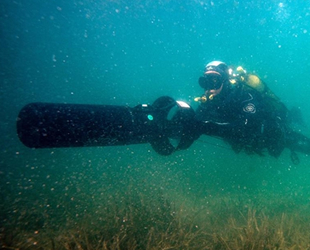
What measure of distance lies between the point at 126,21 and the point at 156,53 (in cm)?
2699

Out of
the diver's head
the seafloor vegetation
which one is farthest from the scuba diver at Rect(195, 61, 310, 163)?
the seafloor vegetation

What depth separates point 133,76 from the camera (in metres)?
150

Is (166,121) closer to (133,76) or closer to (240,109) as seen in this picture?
(240,109)

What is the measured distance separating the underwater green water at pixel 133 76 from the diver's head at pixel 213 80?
1.85 metres

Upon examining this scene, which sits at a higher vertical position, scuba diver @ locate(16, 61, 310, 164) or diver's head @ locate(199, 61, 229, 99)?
diver's head @ locate(199, 61, 229, 99)

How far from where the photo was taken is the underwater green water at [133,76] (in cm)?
866

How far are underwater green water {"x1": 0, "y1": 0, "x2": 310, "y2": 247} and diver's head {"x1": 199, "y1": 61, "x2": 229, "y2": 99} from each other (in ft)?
6.08

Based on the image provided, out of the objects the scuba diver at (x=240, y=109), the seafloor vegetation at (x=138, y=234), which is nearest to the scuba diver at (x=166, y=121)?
the scuba diver at (x=240, y=109)

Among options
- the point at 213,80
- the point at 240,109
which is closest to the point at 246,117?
the point at 240,109

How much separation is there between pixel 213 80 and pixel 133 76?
5917 inches

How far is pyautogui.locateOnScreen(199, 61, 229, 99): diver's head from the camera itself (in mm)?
4898

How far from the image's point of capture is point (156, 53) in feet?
358

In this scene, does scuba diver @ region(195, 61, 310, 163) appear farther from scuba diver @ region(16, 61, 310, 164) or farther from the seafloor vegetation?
the seafloor vegetation

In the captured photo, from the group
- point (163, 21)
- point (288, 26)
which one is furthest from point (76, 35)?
point (288, 26)
